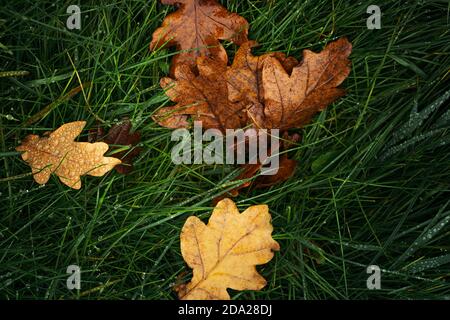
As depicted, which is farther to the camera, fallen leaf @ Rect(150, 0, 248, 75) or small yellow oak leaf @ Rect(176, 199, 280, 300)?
fallen leaf @ Rect(150, 0, 248, 75)

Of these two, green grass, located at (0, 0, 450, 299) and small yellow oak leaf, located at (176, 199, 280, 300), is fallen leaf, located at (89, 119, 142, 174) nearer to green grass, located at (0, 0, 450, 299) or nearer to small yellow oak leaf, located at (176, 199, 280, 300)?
green grass, located at (0, 0, 450, 299)

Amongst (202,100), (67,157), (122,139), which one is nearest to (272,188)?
(202,100)

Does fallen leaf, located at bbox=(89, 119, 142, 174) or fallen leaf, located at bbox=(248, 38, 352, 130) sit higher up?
fallen leaf, located at bbox=(248, 38, 352, 130)

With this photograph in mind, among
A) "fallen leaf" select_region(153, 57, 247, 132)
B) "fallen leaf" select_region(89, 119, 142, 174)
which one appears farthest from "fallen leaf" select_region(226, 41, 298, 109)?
"fallen leaf" select_region(89, 119, 142, 174)

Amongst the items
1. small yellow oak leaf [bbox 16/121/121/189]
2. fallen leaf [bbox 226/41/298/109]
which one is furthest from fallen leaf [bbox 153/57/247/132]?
small yellow oak leaf [bbox 16/121/121/189]

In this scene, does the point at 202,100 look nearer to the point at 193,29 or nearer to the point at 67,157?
the point at 193,29

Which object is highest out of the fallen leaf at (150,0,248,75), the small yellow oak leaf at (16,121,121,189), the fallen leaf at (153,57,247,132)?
the fallen leaf at (150,0,248,75)
